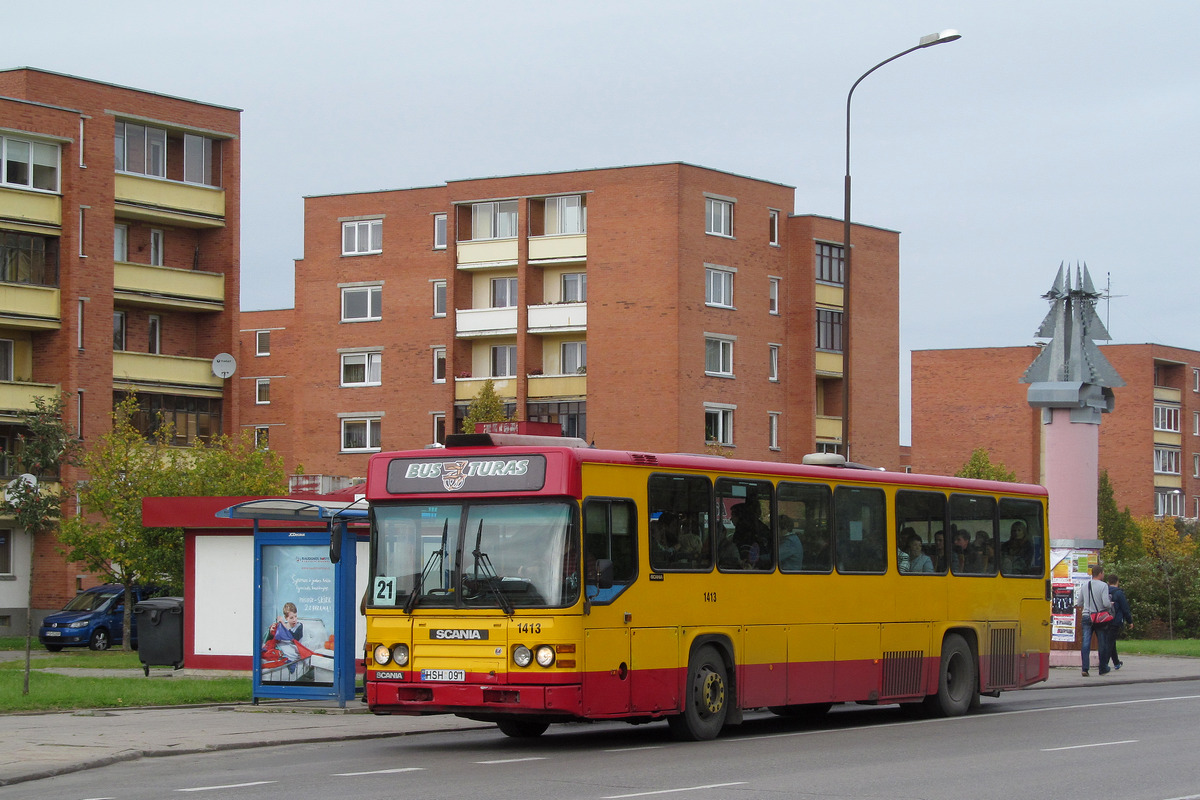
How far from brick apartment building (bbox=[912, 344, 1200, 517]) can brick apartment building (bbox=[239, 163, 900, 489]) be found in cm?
2932

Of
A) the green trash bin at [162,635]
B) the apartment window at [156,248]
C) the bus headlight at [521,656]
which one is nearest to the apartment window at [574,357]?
the apartment window at [156,248]

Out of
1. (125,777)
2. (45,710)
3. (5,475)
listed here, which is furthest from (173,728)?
(5,475)

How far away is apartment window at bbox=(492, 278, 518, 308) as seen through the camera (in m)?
67.0

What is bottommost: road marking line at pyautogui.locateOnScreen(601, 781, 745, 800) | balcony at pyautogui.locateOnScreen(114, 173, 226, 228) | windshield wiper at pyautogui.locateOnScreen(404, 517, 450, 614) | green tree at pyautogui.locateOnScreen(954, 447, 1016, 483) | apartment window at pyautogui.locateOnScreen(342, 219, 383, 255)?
road marking line at pyautogui.locateOnScreen(601, 781, 745, 800)

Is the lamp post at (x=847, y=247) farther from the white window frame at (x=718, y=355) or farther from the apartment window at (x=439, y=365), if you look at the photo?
the apartment window at (x=439, y=365)

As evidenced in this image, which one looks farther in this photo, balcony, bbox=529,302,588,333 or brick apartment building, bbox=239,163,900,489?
balcony, bbox=529,302,588,333

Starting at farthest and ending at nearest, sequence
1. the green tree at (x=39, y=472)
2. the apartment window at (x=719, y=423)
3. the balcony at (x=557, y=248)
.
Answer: the balcony at (x=557, y=248) < the apartment window at (x=719, y=423) < the green tree at (x=39, y=472)

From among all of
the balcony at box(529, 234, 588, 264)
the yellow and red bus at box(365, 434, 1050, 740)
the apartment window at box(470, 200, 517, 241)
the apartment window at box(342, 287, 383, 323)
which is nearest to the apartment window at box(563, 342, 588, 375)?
the balcony at box(529, 234, 588, 264)

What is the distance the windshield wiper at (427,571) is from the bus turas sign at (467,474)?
41cm

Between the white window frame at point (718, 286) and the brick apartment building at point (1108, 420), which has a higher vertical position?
the white window frame at point (718, 286)

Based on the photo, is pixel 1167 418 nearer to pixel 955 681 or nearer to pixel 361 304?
pixel 361 304

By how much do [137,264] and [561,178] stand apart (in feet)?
63.8

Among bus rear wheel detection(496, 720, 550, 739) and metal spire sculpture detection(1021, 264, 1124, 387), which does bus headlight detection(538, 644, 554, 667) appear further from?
metal spire sculpture detection(1021, 264, 1124, 387)

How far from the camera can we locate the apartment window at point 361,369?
70125mm
